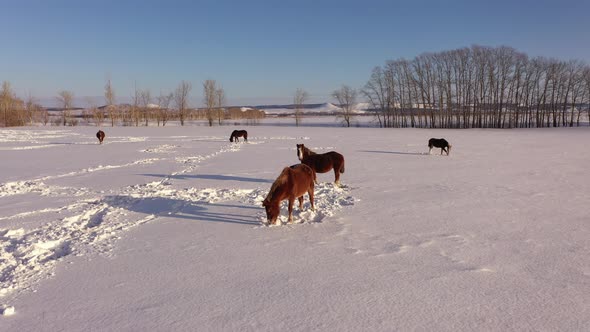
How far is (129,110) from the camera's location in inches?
3351

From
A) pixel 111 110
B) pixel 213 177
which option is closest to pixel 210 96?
pixel 111 110

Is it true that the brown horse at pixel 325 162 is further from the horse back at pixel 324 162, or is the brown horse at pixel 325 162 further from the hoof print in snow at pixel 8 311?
the hoof print in snow at pixel 8 311

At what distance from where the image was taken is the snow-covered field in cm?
341

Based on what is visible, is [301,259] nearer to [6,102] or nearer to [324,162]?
[324,162]

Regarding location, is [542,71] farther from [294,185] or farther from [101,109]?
[101,109]

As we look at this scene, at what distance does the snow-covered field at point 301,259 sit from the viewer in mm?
3412

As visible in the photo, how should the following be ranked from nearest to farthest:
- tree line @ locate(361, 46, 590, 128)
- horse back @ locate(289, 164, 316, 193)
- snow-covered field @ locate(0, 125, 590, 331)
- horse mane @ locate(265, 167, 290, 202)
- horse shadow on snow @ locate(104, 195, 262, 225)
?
snow-covered field @ locate(0, 125, 590, 331) < horse mane @ locate(265, 167, 290, 202) < horse back @ locate(289, 164, 316, 193) < horse shadow on snow @ locate(104, 195, 262, 225) < tree line @ locate(361, 46, 590, 128)

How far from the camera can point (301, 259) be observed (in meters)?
4.89

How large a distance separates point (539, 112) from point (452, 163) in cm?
5439

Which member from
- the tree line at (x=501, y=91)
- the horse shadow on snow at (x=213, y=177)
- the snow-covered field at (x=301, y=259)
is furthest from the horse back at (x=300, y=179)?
the tree line at (x=501, y=91)

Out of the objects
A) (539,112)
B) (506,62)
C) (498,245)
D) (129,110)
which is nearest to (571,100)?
(539,112)

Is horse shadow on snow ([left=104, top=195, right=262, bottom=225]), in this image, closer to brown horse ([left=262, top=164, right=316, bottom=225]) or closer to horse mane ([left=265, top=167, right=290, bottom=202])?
brown horse ([left=262, top=164, right=316, bottom=225])

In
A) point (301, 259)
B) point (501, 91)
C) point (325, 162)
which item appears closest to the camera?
point (301, 259)

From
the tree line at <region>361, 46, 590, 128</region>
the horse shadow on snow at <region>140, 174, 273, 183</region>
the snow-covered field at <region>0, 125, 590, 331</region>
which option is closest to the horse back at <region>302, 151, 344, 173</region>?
the snow-covered field at <region>0, 125, 590, 331</region>
